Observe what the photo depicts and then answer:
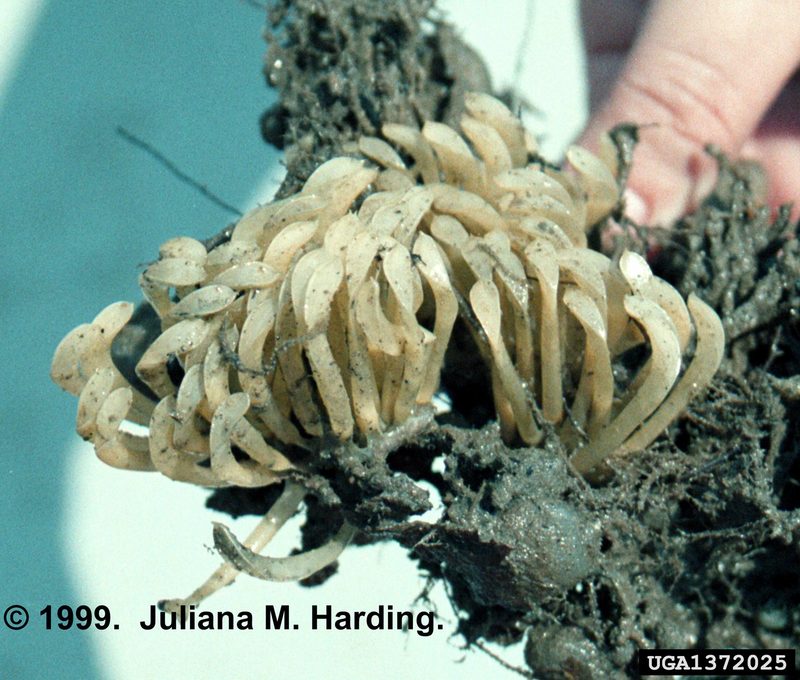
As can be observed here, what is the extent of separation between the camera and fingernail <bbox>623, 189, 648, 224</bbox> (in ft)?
5.06

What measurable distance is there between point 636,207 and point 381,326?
28.5 inches

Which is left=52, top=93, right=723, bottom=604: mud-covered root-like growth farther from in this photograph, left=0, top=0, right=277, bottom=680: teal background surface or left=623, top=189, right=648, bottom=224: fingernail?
left=0, top=0, right=277, bottom=680: teal background surface

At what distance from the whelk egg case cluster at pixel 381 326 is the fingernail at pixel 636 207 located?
39cm

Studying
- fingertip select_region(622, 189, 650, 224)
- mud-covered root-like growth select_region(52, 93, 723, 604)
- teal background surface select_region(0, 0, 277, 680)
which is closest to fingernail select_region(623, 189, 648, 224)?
fingertip select_region(622, 189, 650, 224)

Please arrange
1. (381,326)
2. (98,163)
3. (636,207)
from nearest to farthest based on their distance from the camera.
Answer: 1. (381,326)
2. (636,207)
3. (98,163)

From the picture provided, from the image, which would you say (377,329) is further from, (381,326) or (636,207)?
(636,207)

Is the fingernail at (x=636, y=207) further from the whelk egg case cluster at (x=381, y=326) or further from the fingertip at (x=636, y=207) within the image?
the whelk egg case cluster at (x=381, y=326)

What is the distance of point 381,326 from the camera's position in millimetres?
1003

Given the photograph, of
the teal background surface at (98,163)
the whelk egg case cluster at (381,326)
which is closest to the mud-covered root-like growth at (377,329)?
the whelk egg case cluster at (381,326)

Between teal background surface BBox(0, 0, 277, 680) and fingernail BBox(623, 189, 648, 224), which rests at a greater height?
fingernail BBox(623, 189, 648, 224)

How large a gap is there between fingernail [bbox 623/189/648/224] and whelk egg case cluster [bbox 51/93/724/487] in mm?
394

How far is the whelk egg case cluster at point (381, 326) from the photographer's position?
101cm

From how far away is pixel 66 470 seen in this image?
6.83ft

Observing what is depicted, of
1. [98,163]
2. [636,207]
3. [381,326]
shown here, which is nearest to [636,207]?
[636,207]
